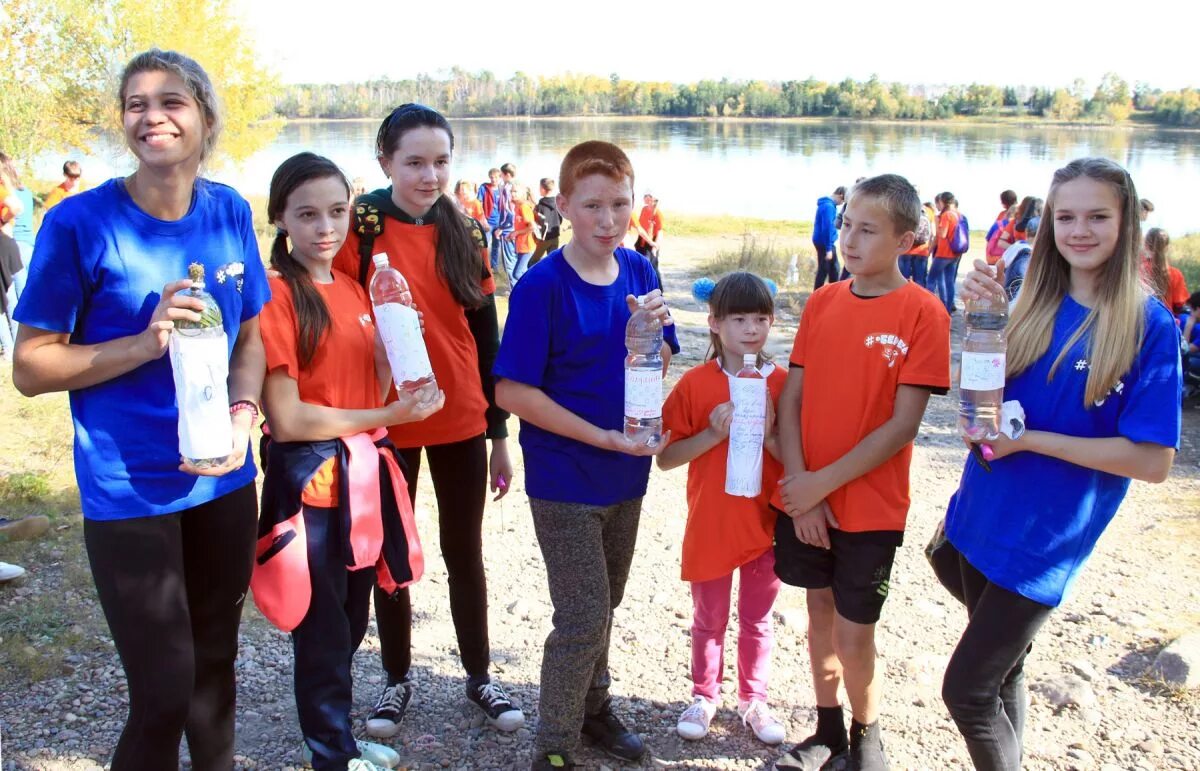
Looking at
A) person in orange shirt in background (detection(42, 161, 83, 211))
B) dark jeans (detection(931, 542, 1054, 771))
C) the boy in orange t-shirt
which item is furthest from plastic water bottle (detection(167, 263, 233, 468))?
person in orange shirt in background (detection(42, 161, 83, 211))

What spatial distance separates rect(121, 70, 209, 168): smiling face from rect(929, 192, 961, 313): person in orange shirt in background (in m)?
12.2

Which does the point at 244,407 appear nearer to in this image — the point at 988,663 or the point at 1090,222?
the point at 988,663

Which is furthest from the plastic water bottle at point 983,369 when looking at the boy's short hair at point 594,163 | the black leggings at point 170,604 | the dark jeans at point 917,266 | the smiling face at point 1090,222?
the dark jeans at point 917,266

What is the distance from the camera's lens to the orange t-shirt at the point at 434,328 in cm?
301

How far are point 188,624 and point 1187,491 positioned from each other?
647 centimetres

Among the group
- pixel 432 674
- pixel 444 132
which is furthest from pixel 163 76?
pixel 432 674

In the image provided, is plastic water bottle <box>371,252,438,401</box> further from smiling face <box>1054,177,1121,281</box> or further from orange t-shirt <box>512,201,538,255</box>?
orange t-shirt <box>512,201,538,255</box>

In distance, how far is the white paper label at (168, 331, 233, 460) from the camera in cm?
212

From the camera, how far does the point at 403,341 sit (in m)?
2.62

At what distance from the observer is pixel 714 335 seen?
3.32m

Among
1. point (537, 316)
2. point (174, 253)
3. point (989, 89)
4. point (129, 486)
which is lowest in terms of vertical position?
point (129, 486)

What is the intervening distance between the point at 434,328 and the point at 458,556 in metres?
0.86

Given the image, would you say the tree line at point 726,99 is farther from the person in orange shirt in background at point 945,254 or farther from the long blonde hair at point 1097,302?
the long blonde hair at point 1097,302

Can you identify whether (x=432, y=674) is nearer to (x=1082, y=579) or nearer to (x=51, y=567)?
(x=51, y=567)
